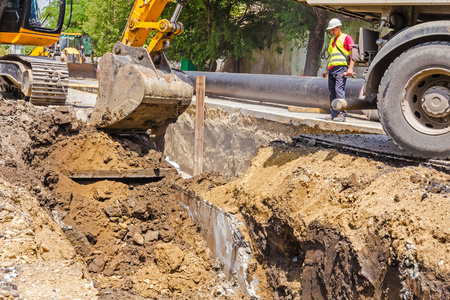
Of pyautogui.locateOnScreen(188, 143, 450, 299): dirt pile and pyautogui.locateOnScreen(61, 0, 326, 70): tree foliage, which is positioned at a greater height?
pyautogui.locateOnScreen(61, 0, 326, 70): tree foliage

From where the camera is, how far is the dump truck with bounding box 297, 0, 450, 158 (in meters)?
4.15

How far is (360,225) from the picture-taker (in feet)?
12.6

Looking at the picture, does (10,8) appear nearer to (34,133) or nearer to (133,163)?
(34,133)

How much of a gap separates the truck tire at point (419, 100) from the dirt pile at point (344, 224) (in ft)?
0.88

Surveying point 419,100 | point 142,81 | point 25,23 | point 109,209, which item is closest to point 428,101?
point 419,100

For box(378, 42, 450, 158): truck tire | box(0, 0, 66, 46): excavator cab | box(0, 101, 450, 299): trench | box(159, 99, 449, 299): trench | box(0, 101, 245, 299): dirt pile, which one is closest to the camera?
box(159, 99, 449, 299): trench

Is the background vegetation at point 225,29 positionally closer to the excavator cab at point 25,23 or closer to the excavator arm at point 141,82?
the excavator cab at point 25,23

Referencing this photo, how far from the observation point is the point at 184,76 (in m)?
7.22

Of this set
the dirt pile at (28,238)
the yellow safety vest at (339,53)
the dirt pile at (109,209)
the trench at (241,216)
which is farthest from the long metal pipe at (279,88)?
the dirt pile at (28,238)

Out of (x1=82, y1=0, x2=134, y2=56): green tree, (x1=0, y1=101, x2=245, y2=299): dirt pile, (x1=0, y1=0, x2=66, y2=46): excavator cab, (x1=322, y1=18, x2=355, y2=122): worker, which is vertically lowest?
(x1=0, y1=101, x2=245, y2=299): dirt pile

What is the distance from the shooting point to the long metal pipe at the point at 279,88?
9866mm

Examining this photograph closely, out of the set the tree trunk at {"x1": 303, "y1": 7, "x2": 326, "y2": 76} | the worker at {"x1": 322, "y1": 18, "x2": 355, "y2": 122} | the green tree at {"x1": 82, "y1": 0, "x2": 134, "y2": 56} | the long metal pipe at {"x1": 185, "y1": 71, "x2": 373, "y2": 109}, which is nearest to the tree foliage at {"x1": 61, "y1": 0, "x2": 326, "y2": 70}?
the tree trunk at {"x1": 303, "y1": 7, "x2": 326, "y2": 76}

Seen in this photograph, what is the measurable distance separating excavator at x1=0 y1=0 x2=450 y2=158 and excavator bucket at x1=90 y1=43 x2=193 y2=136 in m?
0.01

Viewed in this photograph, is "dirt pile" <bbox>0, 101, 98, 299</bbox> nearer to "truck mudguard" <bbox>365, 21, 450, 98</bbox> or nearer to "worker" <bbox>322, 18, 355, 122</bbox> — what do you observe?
"truck mudguard" <bbox>365, 21, 450, 98</bbox>
